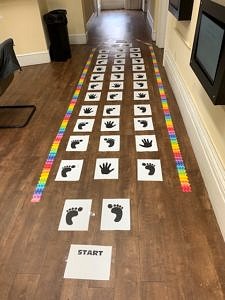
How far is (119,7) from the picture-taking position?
7.70m

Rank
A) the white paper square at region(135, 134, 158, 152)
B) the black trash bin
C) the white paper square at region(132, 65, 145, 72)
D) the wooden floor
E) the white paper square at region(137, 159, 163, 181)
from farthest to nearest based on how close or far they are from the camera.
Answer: the black trash bin < the white paper square at region(132, 65, 145, 72) < the white paper square at region(135, 134, 158, 152) < the white paper square at region(137, 159, 163, 181) < the wooden floor

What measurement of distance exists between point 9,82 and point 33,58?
1673 mm

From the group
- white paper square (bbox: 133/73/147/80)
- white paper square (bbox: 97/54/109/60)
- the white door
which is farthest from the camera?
the white door

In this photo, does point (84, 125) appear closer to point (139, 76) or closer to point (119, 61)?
point (139, 76)

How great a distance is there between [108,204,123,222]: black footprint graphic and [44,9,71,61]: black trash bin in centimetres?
311

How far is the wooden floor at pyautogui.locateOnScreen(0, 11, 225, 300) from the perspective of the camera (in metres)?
1.22

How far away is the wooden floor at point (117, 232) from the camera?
1.22 meters

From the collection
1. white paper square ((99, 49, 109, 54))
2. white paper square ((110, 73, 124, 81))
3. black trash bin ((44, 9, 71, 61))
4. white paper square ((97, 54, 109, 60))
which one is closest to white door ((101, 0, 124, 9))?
white paper square ((99, 49, 109, 54))

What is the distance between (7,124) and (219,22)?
207cm

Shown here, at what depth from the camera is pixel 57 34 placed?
12.5ft

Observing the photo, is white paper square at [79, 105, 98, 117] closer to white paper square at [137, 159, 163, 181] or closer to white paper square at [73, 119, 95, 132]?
white paper square at [73, 119, 95, 132]

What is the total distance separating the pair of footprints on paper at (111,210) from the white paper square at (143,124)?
36.6 inches

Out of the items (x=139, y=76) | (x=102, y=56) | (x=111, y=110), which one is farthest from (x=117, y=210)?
(x=102, y=56)

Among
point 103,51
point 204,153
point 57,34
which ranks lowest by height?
point 103,51
